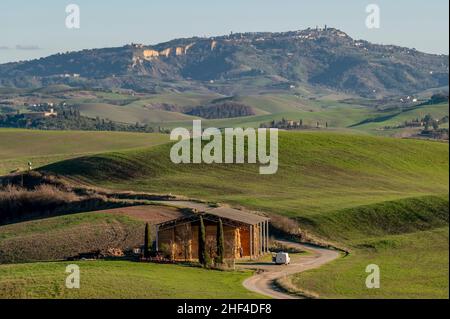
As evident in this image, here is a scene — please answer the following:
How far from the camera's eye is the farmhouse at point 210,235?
211 ft

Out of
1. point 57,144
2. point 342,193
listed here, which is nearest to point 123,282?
point 342,193

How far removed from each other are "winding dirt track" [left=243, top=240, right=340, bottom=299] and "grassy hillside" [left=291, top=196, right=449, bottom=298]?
1.24 meters

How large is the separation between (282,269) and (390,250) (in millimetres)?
10103

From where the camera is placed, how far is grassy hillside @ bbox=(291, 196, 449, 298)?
48312 mm

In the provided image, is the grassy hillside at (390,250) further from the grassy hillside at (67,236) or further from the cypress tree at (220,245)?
the grassy hillside at (67,236)

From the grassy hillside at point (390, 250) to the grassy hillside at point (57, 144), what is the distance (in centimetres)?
6629

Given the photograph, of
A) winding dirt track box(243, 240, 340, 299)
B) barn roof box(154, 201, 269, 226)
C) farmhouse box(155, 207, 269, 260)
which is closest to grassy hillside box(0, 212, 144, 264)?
farmhouse box(155, 207, 269, 260)

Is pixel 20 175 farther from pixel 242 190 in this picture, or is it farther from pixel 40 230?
pixel 40 230

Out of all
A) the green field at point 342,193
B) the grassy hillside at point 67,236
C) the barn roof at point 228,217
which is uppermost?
the barn roof at point 228,217

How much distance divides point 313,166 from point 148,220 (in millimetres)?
37054

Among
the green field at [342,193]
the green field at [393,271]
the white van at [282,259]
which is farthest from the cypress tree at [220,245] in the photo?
the green field at [393,271]

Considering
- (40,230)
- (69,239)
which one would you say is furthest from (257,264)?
(40,230)

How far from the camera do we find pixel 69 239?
69.1m
